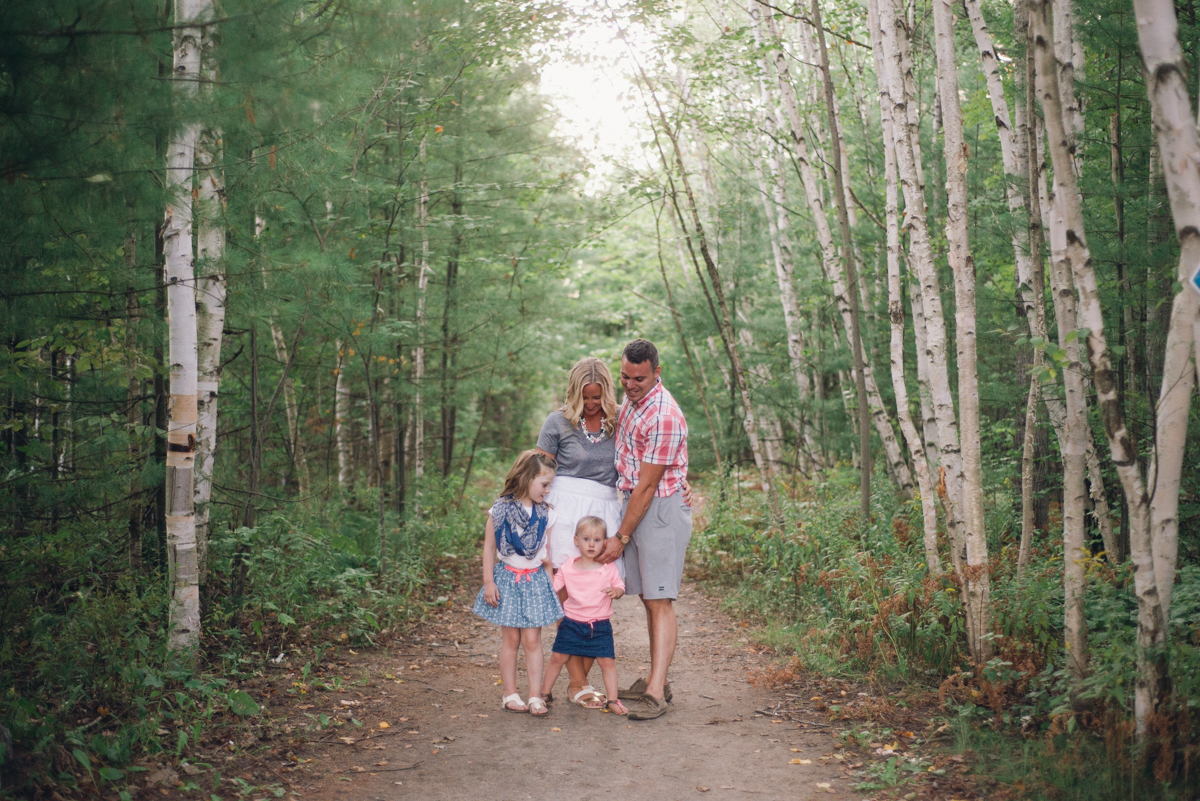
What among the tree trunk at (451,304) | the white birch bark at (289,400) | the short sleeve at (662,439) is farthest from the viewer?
the tree trunk at (451,304)

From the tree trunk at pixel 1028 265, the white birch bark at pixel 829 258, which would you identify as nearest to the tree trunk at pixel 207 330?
the tree trunk at pixel 1028 265

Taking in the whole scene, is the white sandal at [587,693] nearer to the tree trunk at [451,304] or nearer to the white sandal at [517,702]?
the white sandal at [517,702]

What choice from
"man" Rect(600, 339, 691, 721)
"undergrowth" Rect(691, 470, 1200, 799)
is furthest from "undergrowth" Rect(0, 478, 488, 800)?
"undergrowth" Rect(691, 470, 1200, 799)

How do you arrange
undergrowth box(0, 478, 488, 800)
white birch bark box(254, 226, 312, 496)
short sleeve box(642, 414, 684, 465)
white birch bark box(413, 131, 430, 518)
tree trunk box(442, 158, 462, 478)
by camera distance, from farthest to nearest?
1. tree trunk box(442, 158, 462, 478)
2. white birch bark box(413, 131, 430, 518)
3. white birch bark box(254, 226, 312, 496)
4. short sleeve box(642, 414, 684, 465)
5. undergrowth box(0, 478, 488, 800)

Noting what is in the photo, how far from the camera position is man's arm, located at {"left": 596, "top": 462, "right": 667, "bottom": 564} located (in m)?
4.68

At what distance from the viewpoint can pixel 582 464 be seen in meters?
4.89

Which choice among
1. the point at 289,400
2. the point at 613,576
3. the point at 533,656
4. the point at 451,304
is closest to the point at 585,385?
the point at 613,576

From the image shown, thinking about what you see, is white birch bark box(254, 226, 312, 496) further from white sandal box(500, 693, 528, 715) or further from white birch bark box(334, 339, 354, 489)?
white sandal box(500, 693, 528, 715)

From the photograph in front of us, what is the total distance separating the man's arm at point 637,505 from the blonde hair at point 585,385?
15.4 inches

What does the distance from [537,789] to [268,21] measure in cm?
410

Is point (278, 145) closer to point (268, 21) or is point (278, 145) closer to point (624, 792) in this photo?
point (268, 21)

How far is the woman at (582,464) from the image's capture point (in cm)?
484

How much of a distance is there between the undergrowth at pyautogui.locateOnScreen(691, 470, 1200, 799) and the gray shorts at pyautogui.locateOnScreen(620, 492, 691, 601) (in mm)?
1367

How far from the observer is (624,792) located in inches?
146
